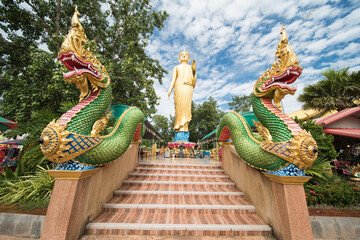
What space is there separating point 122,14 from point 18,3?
14.3 ft

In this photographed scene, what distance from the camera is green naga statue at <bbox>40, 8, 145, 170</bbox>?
2033 mm

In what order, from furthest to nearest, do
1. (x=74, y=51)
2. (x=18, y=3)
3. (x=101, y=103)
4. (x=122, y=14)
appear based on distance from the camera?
(x=122, y=14)
(x=18, y=3)
(x=101, y=103)
(x=74, y=51)

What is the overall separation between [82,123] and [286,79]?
11.5 feet

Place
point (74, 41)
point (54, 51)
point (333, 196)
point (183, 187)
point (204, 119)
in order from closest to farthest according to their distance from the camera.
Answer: point (74, 41) → point (333, 196) → point (183, 187) → point (54, 51) → point (204, 119)

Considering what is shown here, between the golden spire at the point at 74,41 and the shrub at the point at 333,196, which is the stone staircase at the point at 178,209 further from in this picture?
the golden spire at the point at 74,41

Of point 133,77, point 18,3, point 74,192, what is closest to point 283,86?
point 74,192

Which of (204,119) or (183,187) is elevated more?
(204,119)

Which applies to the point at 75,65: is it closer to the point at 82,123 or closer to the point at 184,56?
the point at 82,123

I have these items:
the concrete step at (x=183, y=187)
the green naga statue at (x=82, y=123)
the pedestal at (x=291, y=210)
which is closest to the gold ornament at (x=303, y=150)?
the pedestal at (x=291, y=210)

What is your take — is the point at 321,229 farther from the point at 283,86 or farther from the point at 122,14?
the point at 122,14

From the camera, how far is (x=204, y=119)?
25531 mm

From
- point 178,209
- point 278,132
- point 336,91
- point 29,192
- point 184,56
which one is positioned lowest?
point 178,209

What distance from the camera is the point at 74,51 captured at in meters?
2.24

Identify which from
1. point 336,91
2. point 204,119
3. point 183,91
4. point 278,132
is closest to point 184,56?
point 183,91
